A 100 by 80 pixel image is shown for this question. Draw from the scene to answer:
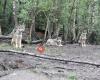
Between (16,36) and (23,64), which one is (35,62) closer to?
(23,64)

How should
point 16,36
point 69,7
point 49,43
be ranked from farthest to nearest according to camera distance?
point 69,7 → point 49,43 → point 16,36

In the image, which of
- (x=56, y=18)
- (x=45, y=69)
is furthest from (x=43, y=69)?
(x=56, y=18)

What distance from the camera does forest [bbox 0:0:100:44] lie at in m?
27.2

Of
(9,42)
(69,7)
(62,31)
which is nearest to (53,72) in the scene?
(9,42)

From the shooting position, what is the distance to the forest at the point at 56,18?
27223mm

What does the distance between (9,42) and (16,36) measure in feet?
7.89

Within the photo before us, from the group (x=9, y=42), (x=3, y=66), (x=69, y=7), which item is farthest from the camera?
(x=69, y=7)

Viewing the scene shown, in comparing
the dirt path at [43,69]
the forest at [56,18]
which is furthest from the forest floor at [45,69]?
the forest at [56,18]

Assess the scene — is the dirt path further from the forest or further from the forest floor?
the forest

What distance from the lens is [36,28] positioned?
3250 centimetres

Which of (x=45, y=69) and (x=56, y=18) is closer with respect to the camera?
→ (x=45, y=69)

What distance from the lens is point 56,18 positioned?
92.2 feet

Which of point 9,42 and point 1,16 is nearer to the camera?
point 9,42

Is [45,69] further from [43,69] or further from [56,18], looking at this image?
[56,18]
